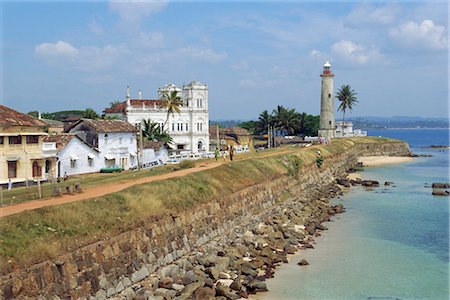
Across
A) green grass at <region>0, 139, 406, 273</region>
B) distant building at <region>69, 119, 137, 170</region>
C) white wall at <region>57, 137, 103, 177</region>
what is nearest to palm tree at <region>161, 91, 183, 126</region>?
distant building at <region>69, 119, 137, 170</region>

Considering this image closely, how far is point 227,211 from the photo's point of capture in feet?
101

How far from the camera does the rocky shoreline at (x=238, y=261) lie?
20297 millimetres

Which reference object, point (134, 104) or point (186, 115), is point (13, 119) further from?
point (186, 115)

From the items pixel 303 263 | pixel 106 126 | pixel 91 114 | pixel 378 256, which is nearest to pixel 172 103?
pixel 91 114

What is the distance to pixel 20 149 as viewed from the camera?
3575 cm

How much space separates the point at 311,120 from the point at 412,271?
82.9 meters

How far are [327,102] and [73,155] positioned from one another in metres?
58.5

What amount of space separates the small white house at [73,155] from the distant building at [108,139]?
129 cm

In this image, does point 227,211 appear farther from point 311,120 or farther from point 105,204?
point 311,120

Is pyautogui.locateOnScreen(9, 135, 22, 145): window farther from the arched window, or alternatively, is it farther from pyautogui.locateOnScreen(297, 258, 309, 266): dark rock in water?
pyautogui.locateOnScreen(297, 258, 309, 266): dark rock in water

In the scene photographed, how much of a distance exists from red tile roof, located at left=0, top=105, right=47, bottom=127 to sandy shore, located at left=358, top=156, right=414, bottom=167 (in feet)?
193

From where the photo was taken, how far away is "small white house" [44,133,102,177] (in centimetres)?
4116

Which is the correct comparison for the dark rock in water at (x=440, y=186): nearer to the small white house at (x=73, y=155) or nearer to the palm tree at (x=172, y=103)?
the palm tree at (x=172, y=103)

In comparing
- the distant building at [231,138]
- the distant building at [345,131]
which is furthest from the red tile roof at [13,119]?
the distant building at [345,131]
